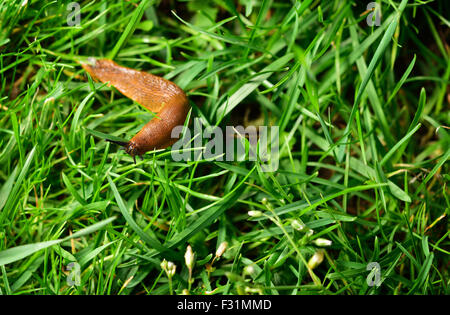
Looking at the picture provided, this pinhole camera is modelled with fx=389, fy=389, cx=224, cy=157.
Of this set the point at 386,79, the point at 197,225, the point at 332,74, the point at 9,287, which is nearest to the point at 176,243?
the point at 197,225

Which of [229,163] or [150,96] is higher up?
[150,96]

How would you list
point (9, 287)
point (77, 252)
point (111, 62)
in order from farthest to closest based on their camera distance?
point (111, 62) → point (77, 252) → point (9, 287)
